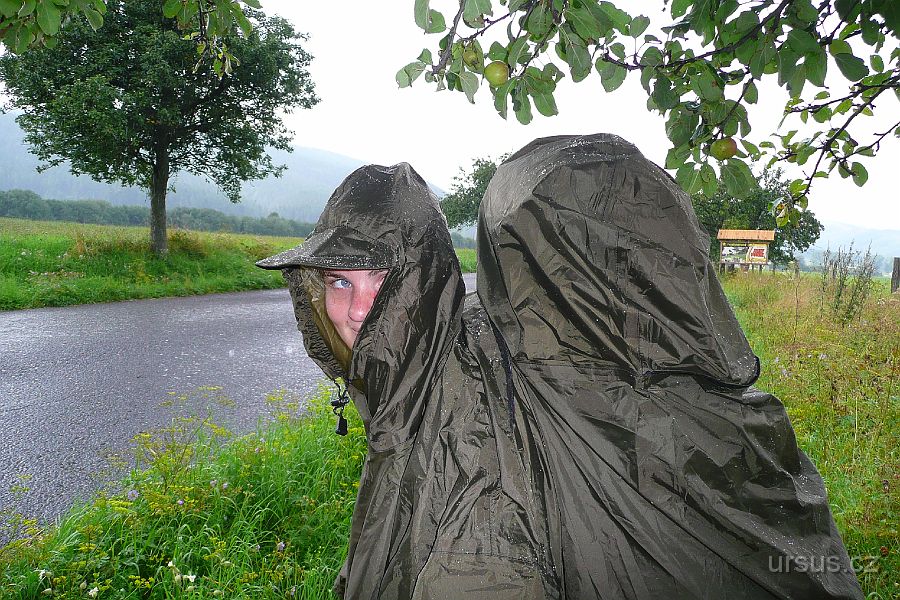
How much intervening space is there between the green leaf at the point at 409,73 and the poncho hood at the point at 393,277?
12.8 inches

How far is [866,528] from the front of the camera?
2805mm

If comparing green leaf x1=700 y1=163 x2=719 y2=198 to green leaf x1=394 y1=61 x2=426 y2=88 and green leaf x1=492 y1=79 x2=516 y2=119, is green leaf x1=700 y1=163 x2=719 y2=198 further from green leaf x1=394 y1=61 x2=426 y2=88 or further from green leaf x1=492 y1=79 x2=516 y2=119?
green leaf x1=394 y1=61 x2=426 y2=88

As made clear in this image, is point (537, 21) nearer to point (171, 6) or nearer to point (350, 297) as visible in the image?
point (350, 297)

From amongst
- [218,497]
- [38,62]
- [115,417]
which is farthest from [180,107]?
[218,497]

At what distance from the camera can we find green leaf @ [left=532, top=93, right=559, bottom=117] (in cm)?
158

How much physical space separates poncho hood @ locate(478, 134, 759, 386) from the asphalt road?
2.94 meters

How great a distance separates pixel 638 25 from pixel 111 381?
5.57 metres

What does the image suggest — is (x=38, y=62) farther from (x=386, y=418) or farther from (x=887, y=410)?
(x=887, y=410)

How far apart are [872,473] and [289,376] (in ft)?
16.5

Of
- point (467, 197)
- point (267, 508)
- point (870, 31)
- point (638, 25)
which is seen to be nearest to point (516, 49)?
point (638, 25)

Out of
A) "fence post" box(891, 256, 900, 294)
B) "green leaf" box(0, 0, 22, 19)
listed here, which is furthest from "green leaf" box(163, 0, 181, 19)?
"fence post" box(891, 256, 900, 294)

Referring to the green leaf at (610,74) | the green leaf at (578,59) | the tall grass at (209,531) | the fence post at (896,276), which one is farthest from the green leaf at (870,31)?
the fence post at (896,276)

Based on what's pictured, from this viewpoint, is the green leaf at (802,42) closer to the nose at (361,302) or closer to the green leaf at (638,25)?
the green leaf at (638,25)

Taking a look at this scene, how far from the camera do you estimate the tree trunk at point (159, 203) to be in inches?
509
